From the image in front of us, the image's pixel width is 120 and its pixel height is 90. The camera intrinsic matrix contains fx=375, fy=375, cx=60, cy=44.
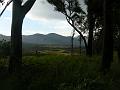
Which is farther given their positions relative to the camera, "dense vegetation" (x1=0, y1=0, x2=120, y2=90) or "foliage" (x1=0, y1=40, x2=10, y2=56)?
"foliage" (x1=0, y1=40, x2=10, y2=56)

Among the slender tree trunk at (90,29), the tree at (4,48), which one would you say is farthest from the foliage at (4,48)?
the slender tree trunk at (90,29)

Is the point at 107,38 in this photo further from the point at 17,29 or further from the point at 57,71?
the point at 17,29

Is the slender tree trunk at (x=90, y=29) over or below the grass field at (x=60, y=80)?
over

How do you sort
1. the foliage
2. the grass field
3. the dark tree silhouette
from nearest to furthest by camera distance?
1. the grass field
2. the foliage
3. the dark tree silhouette

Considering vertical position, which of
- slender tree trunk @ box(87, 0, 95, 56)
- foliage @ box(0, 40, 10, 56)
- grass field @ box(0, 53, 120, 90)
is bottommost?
grass field @ box(0, 53, 120, 90)

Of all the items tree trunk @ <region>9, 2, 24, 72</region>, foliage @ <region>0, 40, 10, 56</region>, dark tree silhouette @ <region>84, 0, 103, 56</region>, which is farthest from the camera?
dark tree silhouette @ <region>84, 0, 103, 56</region>

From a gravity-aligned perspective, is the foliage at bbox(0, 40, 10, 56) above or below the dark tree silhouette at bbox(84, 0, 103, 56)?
below

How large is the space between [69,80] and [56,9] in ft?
108

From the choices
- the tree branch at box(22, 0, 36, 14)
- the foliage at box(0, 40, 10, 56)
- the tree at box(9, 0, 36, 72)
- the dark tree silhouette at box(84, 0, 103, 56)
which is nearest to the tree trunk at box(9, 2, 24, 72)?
the tree at box(9, 0, 36, 72)

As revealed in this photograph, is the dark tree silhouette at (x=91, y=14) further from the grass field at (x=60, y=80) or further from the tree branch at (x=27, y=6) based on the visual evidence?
the grass field at (x=60, y=80)

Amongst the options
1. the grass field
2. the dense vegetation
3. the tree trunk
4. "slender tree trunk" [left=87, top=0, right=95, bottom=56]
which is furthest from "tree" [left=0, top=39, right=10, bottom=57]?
"slender tree trunk" [left=87, top=0, right=95, bottom=56]

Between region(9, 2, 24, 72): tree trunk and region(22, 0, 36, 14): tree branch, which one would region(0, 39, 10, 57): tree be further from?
region(22, 0, 36, 14): tree branch

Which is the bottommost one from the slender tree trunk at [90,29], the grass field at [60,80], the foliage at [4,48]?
the grass field at [60,80]

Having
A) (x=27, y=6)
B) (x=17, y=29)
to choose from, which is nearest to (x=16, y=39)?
(x=17, y=29)
